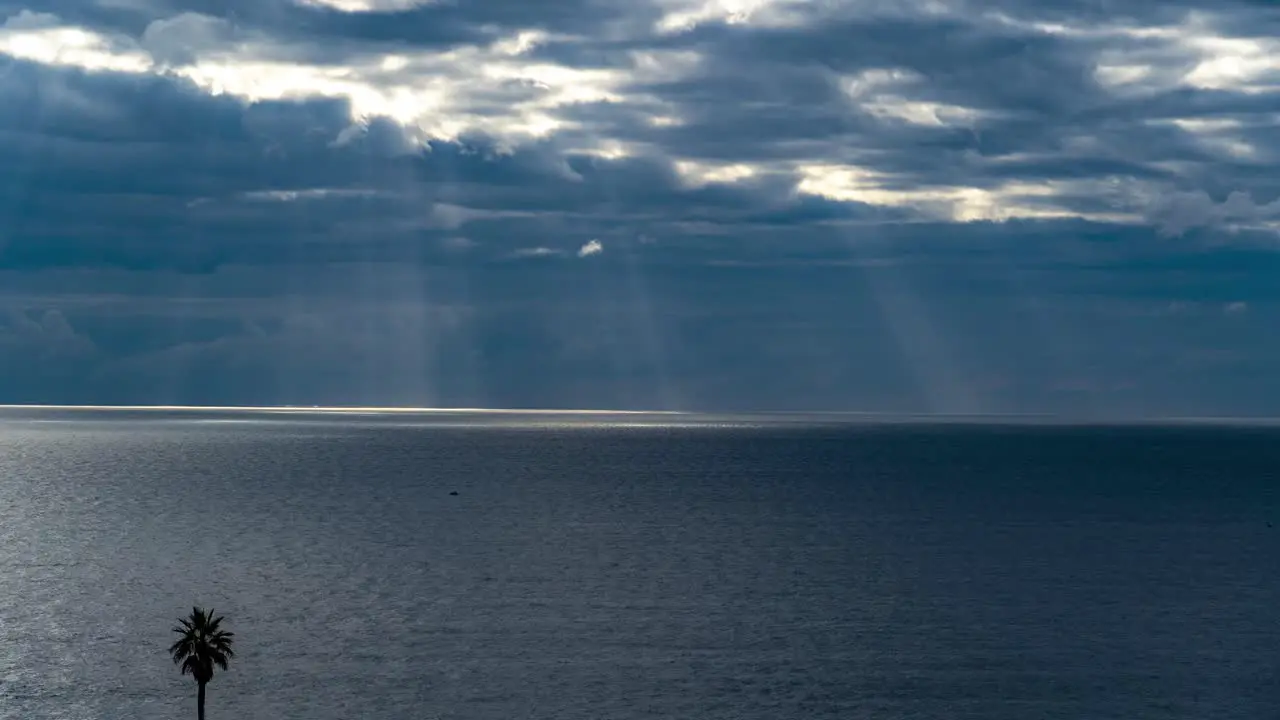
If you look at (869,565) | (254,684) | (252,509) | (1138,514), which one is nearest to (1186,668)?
(869,565)

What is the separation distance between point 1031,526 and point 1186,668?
Answer: 8803 cm

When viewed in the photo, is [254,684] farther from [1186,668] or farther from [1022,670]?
[1186,668]

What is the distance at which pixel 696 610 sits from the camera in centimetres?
11456

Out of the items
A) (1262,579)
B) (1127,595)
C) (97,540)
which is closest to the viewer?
(1127,595)

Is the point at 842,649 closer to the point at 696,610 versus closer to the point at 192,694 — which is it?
the point at 696,610

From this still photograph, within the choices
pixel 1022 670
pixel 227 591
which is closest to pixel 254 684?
pixel 227 591

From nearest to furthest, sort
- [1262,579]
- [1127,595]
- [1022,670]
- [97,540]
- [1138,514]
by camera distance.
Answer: [1022,670] < [1127,595] < [1262,579] < [97,540] < [1138,514]

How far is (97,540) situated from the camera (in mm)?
158500

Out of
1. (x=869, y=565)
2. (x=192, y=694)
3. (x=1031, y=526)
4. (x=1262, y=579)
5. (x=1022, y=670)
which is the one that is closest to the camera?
(x=192, y=694)

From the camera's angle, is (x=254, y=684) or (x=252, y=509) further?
(x=252, y=509)

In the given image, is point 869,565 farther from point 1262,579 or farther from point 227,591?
point 227,591

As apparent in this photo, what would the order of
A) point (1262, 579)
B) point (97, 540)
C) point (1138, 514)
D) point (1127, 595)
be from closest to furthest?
point (1127, 595), point (1262, 579), point (97, 540), point (1138, 514)

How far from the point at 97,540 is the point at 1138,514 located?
137992mm

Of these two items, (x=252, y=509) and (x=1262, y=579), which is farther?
(x=252, y=509)
